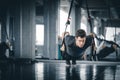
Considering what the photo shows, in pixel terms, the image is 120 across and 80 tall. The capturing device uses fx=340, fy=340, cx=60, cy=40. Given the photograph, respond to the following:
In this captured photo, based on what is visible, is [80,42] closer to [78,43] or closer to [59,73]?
[78,43]

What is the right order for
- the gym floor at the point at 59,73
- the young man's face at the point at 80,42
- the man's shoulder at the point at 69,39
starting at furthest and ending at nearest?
the man's shoulder at the point at 69,39 < the young man's face at the point at 80,42 < the gym floor at the point at 59,73

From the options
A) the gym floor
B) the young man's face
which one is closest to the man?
the young man's face

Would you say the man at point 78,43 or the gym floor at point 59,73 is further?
the man at point 78,43

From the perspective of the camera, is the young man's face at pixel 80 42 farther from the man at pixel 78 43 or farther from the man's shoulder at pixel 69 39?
the man's shoulder at pixel 69 39

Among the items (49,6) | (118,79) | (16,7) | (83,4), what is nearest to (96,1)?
(83,4)

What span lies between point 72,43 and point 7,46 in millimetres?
4741

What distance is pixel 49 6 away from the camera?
17.5m

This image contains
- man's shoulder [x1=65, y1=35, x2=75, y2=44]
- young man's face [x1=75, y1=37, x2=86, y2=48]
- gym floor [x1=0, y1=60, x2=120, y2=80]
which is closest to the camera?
gym floor [x1=0, y1=60, x2=120, y2=80]

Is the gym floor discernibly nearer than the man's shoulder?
Yes

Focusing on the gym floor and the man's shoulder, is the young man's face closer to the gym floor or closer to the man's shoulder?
the man's shoulder

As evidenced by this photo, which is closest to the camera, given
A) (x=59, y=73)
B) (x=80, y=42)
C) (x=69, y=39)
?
(x=59, y=73)

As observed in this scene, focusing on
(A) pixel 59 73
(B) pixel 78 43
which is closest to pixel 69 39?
(B) pixel 78 43

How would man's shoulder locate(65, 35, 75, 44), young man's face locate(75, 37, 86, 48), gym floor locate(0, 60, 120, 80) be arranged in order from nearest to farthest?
gym floor locate(0, 60, 120, 80) → young man's face locate(75, 37, 86, 48) → man's shoulder locate(65, 35, 75, 44)

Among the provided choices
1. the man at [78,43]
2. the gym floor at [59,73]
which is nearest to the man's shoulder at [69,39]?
the man at [78,43]
